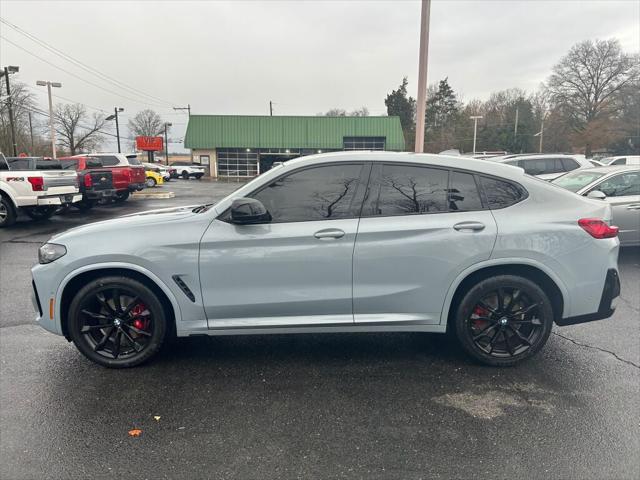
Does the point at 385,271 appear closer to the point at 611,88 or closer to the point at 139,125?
the point at 611,88

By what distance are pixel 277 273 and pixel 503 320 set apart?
1900mm

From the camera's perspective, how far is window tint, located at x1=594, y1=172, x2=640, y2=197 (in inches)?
282

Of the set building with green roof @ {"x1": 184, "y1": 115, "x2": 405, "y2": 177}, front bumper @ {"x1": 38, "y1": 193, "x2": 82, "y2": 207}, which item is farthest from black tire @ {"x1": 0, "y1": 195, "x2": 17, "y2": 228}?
building with green roof @ {"x1": 184, "y1": 115, "x2": 405, "y2": 177}

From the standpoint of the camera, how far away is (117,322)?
11.6 ft

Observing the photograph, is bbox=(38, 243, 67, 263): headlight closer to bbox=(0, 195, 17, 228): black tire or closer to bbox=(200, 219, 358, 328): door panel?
bbox=(200, 219, 358, 328): door panel

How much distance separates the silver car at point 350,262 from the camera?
11.0ft

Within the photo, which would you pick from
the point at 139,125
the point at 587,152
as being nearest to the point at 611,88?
the point at 587,152

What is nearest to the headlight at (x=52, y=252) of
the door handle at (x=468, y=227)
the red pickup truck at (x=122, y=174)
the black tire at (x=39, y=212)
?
the door handle at (x=468, y=227)

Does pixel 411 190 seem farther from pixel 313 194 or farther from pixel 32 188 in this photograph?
pixel 32 188

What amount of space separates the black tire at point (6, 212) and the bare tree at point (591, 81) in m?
52.0

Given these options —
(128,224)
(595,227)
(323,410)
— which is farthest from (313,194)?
(595,227)

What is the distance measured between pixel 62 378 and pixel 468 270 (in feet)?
11.1

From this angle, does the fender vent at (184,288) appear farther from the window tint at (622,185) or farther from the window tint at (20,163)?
the window tint at (20,163)

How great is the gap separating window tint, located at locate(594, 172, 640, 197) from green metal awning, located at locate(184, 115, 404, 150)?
130 ft
